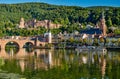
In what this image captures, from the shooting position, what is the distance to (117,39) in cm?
8650

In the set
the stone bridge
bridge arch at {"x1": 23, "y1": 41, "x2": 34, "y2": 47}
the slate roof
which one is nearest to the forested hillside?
the slate roof

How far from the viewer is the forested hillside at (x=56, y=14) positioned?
371 feet

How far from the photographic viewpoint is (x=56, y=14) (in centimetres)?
13575

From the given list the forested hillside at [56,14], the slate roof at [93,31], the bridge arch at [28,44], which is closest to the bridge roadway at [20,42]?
the bridge arch at [28,44]

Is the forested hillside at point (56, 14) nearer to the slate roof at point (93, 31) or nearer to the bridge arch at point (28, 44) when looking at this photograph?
the slate roof at point (93, 31)

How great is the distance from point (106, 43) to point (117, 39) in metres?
4.39

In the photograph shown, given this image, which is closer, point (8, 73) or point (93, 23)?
point (8, 73)

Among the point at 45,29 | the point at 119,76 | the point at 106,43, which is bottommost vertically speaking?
the point at 119,76

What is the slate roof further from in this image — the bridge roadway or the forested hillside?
the bridge roadway

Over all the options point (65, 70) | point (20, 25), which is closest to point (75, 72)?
point (65, 70)

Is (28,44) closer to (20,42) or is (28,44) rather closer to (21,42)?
(20,42)

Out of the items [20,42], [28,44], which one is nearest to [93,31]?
[28,44]

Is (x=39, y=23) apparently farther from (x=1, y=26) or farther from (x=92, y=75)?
(x=92, y=75)

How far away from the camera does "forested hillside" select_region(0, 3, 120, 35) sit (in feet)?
371
